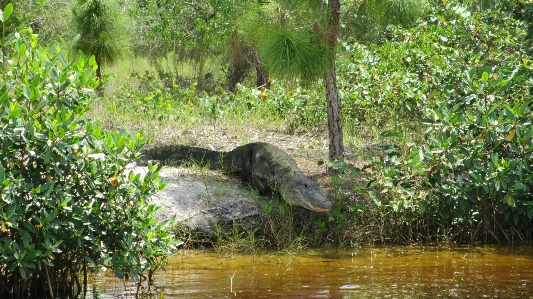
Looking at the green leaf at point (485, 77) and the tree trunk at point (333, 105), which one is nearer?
the green leaf at point (485, 77)

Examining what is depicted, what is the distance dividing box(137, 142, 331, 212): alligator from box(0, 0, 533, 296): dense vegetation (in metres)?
0.24

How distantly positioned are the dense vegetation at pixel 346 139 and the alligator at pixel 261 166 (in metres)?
0.24

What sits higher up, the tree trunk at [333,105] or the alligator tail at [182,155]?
the tree trunk at [333,105]

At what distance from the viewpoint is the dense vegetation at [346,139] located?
4199mm

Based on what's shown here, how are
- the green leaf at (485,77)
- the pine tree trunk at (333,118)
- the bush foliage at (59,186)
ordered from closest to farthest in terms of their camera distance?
the bush foliage at (59,186), the green leaf at (485,77), the pine tree trunk at (333,118)

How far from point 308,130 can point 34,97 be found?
20.1 feet

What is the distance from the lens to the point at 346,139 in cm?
937

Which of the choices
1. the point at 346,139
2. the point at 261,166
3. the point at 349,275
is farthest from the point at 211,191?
the point at 346,139

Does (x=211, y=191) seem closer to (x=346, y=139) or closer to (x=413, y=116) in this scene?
(x=346, y=139)

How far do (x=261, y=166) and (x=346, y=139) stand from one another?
2095mm

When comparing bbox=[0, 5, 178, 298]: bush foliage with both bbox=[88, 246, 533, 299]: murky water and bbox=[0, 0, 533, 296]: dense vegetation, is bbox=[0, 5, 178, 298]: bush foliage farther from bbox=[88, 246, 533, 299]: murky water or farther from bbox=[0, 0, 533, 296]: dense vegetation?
bbox=[88, 246, 533, 299]: murky water

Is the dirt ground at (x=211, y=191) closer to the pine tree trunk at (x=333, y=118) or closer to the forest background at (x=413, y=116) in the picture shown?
the forest background at (x=413, y=116)

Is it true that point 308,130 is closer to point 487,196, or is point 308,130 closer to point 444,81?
point 444,81

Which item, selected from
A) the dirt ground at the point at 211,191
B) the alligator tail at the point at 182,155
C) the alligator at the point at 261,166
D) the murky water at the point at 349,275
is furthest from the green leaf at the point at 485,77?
the alligator tail at the point at 182,155
